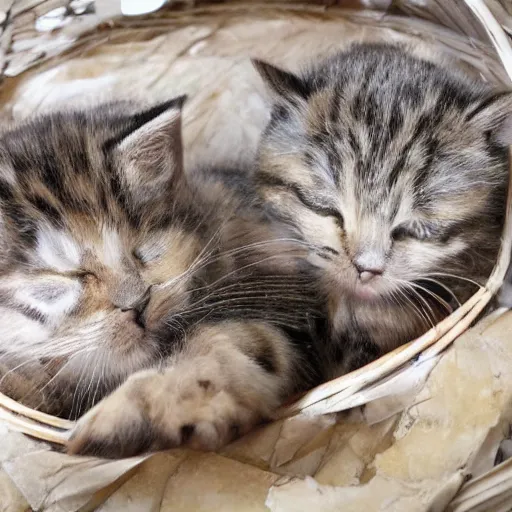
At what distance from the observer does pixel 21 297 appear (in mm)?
758

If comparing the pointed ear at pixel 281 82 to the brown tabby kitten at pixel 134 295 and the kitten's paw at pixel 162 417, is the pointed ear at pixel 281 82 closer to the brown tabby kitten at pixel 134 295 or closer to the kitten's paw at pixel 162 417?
the brown tabby kitten at pixel 134 295

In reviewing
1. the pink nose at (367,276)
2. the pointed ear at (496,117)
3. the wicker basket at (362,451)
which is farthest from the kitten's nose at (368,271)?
the pointed ear at (496,117)

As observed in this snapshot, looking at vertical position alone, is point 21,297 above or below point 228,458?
above

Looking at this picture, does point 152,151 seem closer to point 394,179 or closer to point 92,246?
point 92,246

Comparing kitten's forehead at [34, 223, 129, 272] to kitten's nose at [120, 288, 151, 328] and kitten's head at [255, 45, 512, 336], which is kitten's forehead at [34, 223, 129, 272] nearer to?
kitten's nose at [120, 288, 151, 328]

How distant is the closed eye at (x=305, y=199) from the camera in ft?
2.76

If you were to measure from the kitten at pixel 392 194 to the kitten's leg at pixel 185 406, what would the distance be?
170 mm

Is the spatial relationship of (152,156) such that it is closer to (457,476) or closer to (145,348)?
(145,348)

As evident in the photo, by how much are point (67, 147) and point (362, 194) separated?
1.18 feet

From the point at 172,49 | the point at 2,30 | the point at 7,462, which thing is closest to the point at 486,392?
the point at 7,462

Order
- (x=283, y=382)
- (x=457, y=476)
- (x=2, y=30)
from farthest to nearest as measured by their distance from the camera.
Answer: (x=2, y=30) < (x=283, y=382) < (x=457, y=476)

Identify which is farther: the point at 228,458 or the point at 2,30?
the point at 2,30

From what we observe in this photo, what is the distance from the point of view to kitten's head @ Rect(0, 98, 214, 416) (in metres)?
0.74

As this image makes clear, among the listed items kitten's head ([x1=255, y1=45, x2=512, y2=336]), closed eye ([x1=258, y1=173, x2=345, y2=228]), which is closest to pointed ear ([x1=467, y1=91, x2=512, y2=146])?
kitten's head ([x1=255, y1=45, x2=512, y2=336])
